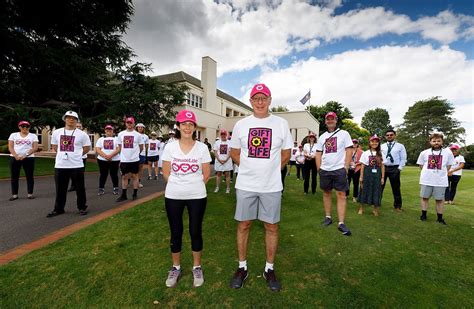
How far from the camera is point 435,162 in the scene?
5.31 metres

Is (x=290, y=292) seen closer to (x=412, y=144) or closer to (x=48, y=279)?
(x=48, y=279)

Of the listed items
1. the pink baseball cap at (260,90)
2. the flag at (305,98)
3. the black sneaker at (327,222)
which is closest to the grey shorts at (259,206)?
the pink baseball cap at (260,90)

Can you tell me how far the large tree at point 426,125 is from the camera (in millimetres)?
40031

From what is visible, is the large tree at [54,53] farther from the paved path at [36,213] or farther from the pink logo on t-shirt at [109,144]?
the pink logo on t-shirt at [109,144]

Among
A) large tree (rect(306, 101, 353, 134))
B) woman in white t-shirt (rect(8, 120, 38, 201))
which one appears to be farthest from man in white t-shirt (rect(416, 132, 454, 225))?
large tree (rect(306, 101, 353, 134))

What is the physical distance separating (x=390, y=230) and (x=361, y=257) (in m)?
1.74

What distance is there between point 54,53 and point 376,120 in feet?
263

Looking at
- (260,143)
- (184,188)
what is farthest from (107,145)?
(260,143)

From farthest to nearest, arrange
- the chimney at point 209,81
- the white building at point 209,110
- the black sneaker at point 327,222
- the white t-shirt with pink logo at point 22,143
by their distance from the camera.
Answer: the chimney at point 209,81 → the white building at point 209,110 → the white t-shirt with pink logo at point 22,143 → the black sneaker at point 327,222

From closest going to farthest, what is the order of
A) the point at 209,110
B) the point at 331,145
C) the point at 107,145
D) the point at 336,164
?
the point at 336,164 < the point at 331,145 < the point at 107,145 < the point at 209,110

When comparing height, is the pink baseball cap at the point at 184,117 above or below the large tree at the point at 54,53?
below

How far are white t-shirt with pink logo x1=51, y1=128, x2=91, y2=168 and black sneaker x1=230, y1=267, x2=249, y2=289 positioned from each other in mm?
4339

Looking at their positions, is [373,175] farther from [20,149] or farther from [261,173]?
[20,149]

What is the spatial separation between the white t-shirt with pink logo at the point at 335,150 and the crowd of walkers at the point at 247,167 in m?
0.02
